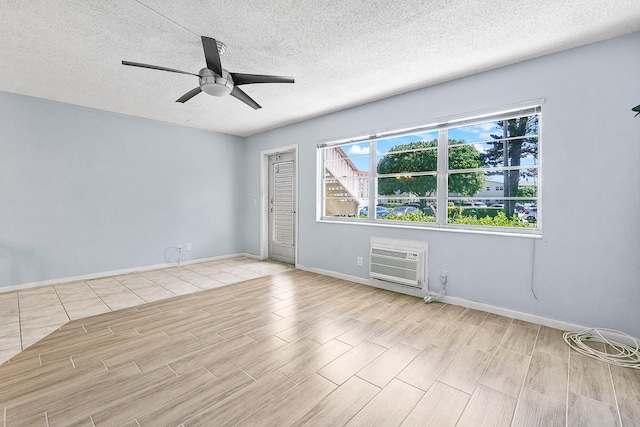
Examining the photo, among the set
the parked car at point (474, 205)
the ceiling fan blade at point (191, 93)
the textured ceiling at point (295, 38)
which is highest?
the textured ceiling at point (295, 38)

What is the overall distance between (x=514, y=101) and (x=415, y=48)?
1.22 m

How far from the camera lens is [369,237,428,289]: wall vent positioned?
357 centimetres

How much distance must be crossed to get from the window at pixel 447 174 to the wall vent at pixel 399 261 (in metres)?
0.32

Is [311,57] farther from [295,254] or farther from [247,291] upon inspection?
[295,254]

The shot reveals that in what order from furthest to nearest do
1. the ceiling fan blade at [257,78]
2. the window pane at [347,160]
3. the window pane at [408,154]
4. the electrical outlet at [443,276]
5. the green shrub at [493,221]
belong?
the window pane at [347,160] < the window pane at [408,154] < the electrical outlet at [443,276] < the green shrub at [493,221] < the ceiling fan blade at [257,78]

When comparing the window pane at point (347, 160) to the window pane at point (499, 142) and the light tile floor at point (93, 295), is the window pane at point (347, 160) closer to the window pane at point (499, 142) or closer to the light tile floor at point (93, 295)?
the window pane at point (499, 142)

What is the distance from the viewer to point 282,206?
5.82 meters

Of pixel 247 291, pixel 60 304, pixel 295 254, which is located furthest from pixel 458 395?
pixel 60 304

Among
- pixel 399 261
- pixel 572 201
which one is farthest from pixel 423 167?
pixel 572 201

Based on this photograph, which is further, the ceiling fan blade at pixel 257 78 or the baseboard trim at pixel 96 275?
the baseboard trim at pixel 96 275

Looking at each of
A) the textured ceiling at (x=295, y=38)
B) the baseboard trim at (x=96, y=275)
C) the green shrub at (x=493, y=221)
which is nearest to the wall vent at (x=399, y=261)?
the green shrub at (x=493, y=221)

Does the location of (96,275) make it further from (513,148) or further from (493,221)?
(513,148)

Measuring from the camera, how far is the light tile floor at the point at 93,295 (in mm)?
2682

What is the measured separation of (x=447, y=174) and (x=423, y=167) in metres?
0.34
